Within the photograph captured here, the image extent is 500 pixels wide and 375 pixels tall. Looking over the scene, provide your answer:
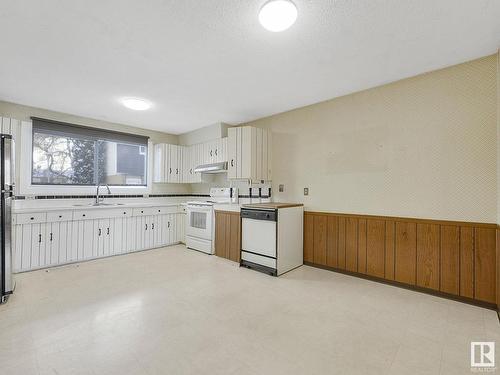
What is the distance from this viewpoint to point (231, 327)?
203 centimetres

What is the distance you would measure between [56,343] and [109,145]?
3.76 metres

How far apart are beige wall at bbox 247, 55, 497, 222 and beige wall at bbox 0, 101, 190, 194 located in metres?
3.06

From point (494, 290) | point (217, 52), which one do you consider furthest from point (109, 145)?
point (494, 290)

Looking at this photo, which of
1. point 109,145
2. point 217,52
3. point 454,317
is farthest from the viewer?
point 109,145

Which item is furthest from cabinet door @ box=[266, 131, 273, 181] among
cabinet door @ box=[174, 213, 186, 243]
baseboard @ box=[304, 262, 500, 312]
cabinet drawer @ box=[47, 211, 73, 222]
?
cabinet drawer @ box=[47, 211, 73, 222]

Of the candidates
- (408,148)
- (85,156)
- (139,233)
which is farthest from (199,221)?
(408,148)

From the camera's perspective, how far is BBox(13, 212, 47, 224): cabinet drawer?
3.30 meters

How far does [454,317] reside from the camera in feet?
7.22

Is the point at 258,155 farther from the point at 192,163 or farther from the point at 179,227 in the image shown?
the point at 179,227

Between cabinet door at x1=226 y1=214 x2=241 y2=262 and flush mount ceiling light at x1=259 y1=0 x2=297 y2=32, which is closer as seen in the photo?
flush mount ceiling light at x1=259 y1=0 x2=297 y2=32

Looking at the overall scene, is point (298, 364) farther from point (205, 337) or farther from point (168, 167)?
point (168, 167)

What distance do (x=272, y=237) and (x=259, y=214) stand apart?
1.24 ft

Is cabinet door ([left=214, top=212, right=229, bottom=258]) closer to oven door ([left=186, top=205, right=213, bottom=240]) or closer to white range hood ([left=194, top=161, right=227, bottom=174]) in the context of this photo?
oven door ([left=186, top=205, right=213, bottom=240])

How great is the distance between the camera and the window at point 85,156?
3.95 meters
